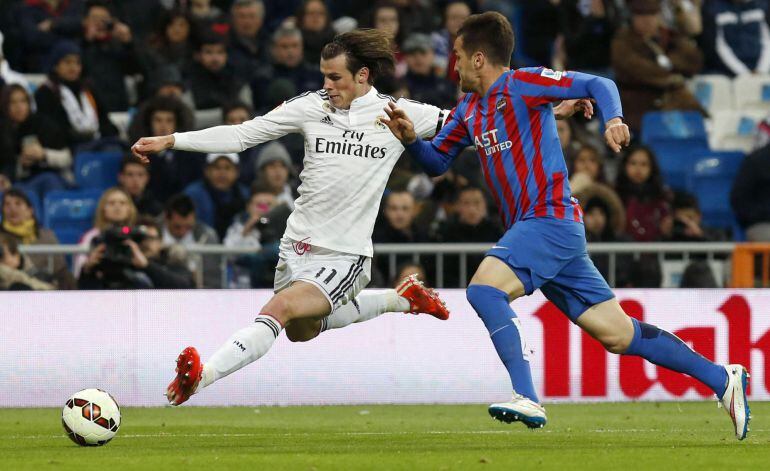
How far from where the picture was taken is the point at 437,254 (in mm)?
14250

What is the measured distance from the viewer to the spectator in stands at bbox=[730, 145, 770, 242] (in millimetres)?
16391

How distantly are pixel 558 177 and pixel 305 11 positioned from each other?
9.39m

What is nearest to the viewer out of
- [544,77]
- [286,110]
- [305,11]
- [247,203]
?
[544,77]

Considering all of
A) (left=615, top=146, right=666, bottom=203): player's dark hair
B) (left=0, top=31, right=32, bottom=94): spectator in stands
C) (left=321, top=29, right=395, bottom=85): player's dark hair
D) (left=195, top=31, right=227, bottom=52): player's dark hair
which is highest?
(left=195, top=31, right=227, bottom=52): player's dark hair

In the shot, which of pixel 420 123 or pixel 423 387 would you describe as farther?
pixel 423 387

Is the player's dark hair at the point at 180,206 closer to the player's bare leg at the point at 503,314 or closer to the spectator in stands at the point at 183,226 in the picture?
the spectator in stands at the point at 183,226

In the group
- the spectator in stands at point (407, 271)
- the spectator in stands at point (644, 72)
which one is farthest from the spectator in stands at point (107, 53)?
the spectator in stands at point (644, 72)

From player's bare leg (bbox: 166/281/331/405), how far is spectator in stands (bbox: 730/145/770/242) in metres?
7.80

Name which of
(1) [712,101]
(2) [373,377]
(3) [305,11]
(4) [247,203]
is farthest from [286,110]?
(1) [712,101]

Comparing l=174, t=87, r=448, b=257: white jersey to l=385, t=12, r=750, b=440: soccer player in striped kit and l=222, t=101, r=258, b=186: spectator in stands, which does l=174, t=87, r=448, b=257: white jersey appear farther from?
l=222, t=101, r=258, b=186: spectator in stands

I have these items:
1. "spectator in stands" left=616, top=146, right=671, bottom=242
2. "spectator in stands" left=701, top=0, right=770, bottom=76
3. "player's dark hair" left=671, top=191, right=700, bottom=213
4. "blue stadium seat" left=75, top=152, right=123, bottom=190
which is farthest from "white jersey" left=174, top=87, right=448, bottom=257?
"spectator in stands" left=701, top=0, right=770, bottom=76

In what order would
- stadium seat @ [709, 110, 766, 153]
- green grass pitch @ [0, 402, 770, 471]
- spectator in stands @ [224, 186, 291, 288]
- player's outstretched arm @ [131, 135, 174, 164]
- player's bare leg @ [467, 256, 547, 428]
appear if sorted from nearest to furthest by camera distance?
green grass pitch @ [0, 402, 770, 471] → player's bare leg @ [467, 256, 547, 428] → player's outstretched arm @ [131, 135, 174, 164] → spectator in stands @ [224, 186, 291, 288] → stadium seat @ [709, 110, 766, 153]

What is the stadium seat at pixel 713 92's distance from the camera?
19.8m

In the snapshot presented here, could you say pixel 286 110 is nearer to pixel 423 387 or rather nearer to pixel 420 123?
pixel 420 123
